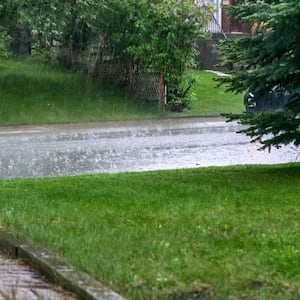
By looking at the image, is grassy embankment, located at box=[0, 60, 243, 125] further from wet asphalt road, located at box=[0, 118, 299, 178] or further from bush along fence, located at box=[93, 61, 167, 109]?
wet asphalt road, located at box=[0, 118, 299, 178]

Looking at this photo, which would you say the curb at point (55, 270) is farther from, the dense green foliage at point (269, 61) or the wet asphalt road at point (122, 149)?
the wet asphalt road at point (122, 149)

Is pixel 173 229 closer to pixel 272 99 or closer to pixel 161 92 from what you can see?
pixel 272 99

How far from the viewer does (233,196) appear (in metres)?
9.39

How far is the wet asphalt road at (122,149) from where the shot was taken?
48.0ft

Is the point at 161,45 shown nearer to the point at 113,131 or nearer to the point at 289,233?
the point at 113,131

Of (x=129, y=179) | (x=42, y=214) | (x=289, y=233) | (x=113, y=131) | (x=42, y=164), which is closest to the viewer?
(x=289, y=233)

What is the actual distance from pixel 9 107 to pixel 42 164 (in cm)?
1088

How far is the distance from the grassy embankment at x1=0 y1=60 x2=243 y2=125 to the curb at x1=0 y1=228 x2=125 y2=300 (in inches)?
668

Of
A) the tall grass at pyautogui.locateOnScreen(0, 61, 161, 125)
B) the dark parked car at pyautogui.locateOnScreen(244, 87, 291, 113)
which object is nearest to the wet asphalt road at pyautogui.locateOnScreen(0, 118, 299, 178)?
the dark parked car at pyautogui.locateOnScreen(244, 87, 291, 113)

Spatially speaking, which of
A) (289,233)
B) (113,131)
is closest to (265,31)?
(289,233)

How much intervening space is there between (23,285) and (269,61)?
586 centimetres

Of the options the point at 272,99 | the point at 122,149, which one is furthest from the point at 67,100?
the point at 272,99

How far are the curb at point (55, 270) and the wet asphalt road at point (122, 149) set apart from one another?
6476 millimetres

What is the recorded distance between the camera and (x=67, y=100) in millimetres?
26594
